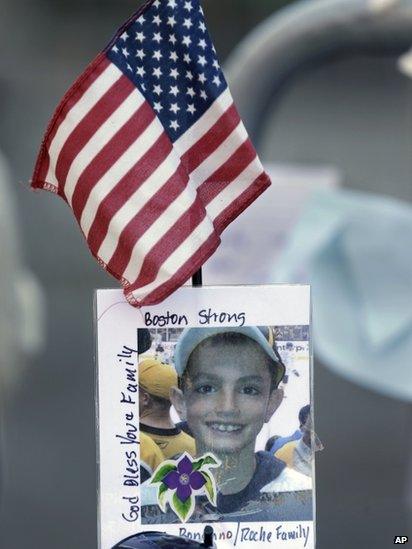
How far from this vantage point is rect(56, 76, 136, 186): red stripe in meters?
1.66

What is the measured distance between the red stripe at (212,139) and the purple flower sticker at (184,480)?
1.37 ft

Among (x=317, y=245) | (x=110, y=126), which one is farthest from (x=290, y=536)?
(x=317, y=245)

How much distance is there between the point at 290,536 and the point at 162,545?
0.58ft

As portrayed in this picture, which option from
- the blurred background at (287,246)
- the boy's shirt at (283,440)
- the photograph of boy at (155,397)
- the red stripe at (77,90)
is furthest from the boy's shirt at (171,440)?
the blurred background at (287,246)

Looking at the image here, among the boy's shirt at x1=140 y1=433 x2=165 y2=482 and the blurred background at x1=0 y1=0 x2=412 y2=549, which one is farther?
the blurred background at x1=0 y1=0 x2=412 y2=549

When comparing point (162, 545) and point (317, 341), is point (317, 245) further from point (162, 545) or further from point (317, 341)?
point (162, 545)

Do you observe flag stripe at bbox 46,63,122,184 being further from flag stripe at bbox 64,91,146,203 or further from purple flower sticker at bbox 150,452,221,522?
purple flower sticker at bbox 150,452,221,522

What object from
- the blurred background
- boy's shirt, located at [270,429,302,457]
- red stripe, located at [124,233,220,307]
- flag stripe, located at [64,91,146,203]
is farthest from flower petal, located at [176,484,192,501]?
the blurred background

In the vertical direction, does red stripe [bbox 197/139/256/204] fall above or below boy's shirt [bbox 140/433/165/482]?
above

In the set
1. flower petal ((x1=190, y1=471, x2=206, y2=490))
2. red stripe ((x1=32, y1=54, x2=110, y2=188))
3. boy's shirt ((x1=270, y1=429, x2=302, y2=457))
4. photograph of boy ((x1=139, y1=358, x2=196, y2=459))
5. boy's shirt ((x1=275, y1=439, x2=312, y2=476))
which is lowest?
flower petal ((x1=190, y1=471, x2=206, y2=490))

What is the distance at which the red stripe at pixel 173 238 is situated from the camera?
5.42 feet

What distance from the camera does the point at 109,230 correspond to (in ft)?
5.49

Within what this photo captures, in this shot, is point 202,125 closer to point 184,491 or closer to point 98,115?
point 98,115

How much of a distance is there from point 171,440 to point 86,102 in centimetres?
48
